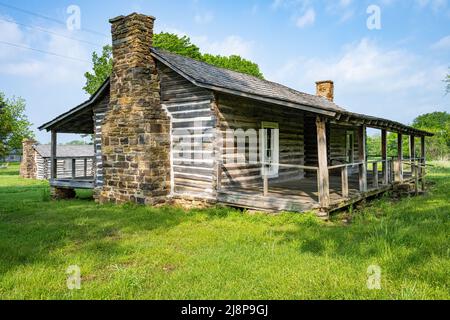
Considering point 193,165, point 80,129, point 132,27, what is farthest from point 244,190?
point 80,129

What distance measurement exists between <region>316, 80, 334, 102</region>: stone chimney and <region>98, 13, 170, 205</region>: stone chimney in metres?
14.1

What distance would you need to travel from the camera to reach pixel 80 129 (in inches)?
634

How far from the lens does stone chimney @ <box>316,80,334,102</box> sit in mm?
22766

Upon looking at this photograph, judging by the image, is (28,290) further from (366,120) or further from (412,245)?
(366,120)

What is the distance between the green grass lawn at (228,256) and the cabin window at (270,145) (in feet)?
12.7

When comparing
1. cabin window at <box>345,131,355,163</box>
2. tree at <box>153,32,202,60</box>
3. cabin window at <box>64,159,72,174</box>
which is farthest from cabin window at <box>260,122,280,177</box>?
cabin window at <box>64,159,72,174</box>

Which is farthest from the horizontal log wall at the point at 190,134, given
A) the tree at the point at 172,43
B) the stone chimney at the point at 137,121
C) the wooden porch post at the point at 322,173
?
the tree at the point at 172,43

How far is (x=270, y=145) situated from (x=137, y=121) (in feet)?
16.5

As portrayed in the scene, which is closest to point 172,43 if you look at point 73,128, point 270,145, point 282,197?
point 73,128

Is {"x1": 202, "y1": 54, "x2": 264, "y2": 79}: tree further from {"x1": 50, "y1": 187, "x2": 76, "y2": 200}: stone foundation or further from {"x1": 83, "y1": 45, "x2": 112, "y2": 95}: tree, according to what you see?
{"x1": 50, "y1": 187, "x2": 76, "y2": 200}: stone foundation

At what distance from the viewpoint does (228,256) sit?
5.85 metres

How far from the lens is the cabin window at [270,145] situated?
41.4 ft

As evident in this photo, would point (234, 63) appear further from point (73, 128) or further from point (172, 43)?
point (73, 128)

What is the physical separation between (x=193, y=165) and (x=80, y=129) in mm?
7721
